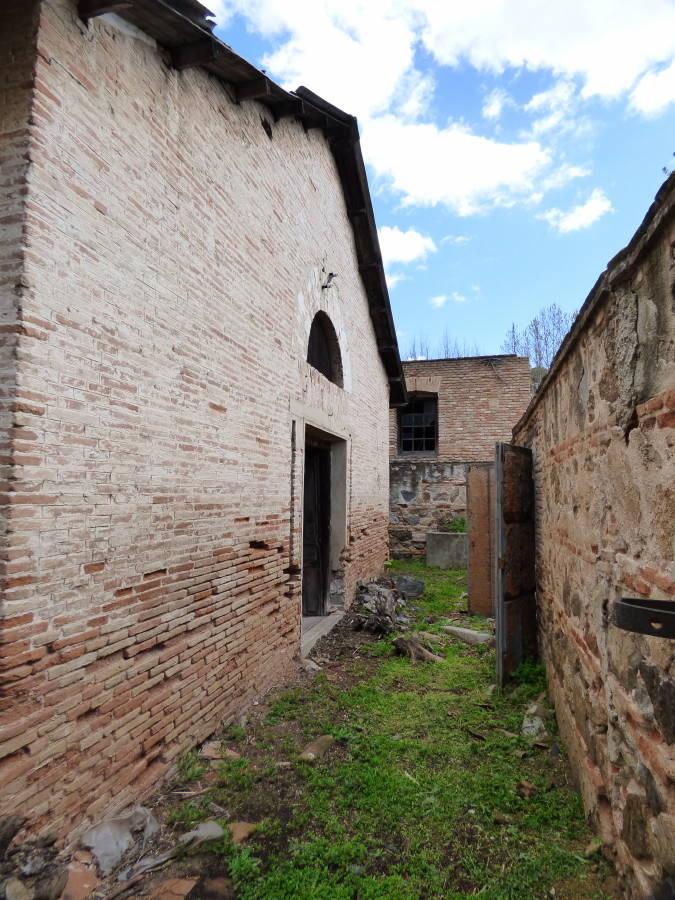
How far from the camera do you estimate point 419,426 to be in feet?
53.1

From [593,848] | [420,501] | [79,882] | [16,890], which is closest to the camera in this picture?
[16,890]

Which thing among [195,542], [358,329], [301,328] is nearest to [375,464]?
[358,329]

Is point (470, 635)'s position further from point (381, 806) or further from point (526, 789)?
point (381, 806)

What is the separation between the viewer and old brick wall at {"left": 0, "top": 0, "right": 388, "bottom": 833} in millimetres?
2473

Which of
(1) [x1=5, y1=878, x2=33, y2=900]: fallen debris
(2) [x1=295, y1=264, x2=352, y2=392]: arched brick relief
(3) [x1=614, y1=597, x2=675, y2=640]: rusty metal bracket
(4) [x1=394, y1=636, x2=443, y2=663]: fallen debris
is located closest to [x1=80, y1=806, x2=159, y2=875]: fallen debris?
(1) [x1=5, y1=878, x2=33, y2=900]: fallen debris

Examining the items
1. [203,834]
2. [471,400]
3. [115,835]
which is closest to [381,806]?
[203,834]

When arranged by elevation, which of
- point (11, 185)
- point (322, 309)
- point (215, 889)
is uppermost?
point (322, 309)

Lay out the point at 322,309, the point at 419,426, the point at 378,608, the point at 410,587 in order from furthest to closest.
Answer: the point at 419,426
the point at 410,587
the point at 378,608
the point at 322,309

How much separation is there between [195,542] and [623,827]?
2.92 meters

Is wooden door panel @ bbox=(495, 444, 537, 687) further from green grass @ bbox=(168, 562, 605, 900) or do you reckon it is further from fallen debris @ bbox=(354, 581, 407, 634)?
fallen debris @ bbox=(354, 581, 407, 634)

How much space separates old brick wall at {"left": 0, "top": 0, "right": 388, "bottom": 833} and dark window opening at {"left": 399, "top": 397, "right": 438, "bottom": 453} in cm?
1102

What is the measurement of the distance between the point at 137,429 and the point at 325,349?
4.76m

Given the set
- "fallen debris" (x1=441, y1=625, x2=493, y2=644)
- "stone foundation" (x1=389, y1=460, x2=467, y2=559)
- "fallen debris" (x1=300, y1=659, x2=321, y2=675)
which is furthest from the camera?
"stone foundation" (x1=389, y1=460, x2=467, y2=559)

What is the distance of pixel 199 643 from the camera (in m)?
3.77
